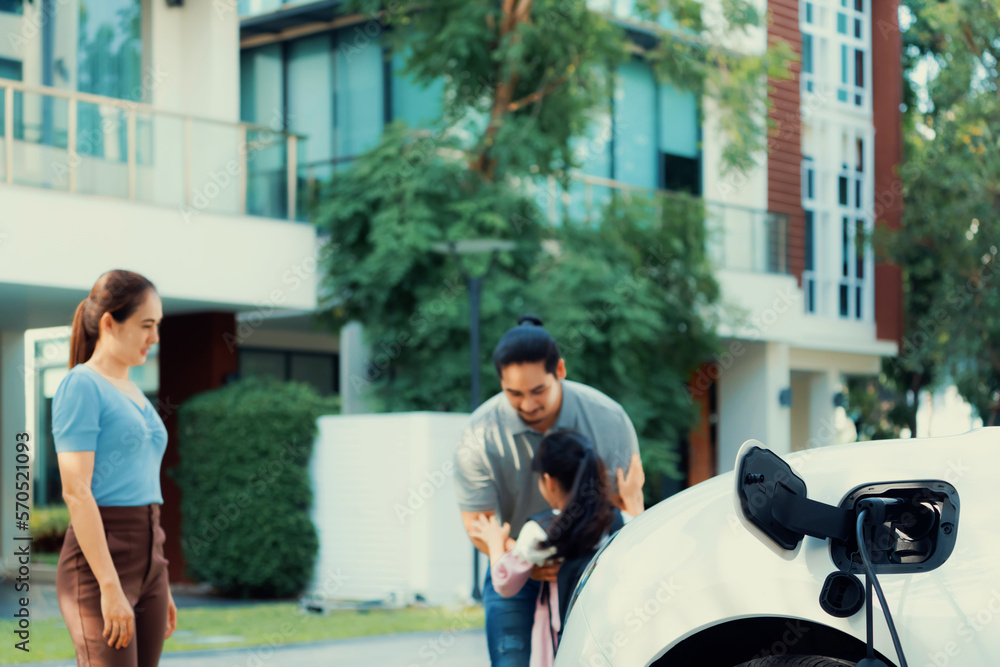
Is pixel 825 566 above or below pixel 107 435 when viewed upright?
below

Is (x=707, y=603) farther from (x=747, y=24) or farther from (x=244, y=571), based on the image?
(x=747, y=24)

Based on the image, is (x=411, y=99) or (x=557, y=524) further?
(x=411, y=99)

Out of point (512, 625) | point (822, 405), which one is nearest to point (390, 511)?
point (512, 625)

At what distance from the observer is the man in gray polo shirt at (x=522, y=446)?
4.24 metres

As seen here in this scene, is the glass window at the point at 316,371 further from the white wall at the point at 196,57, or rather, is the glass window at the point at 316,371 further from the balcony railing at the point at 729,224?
the white wall at the point at 196,57

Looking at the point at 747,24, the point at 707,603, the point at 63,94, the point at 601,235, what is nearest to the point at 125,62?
the point at 63,94

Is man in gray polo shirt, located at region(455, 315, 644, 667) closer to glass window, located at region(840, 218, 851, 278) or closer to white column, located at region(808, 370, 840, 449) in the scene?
white column, located at region(808, 370, 840, 449)

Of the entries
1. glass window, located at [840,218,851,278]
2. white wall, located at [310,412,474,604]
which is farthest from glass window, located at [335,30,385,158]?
glass window, located at [840,218,851,278]

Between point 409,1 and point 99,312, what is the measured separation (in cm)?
1278

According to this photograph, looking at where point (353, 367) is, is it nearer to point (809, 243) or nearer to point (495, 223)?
point (495, 223)

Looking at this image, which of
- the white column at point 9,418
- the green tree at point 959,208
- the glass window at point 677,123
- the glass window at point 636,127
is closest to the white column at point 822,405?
the green tree at point 959,208

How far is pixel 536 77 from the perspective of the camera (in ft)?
51.8

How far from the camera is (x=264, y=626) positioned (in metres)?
11.2

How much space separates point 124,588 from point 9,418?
47.1 ft
